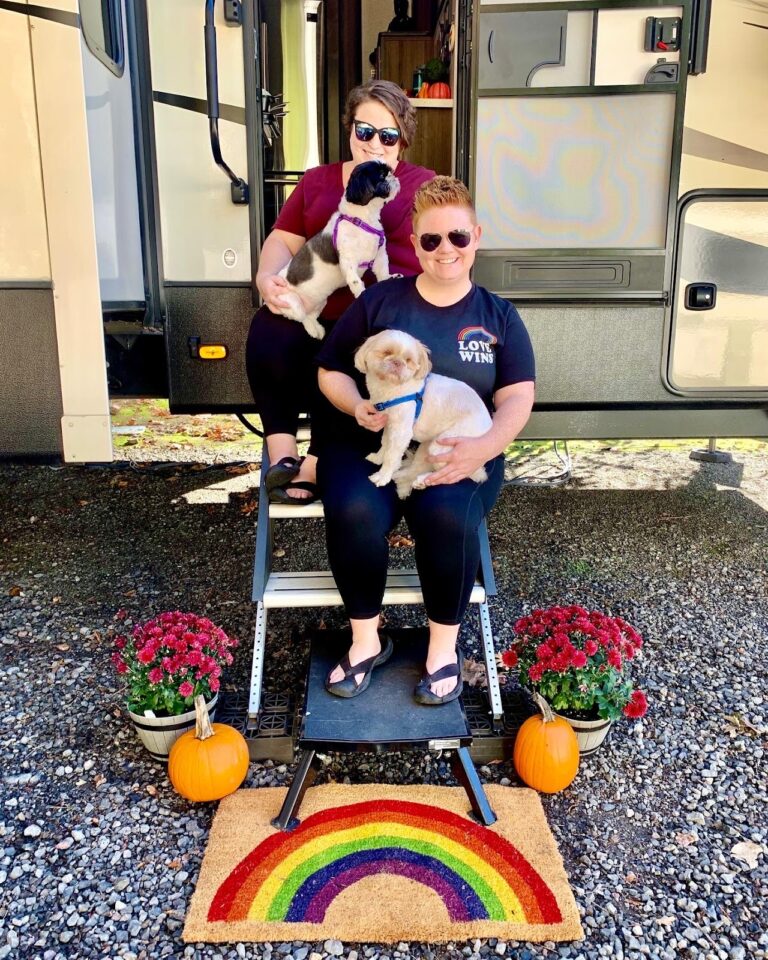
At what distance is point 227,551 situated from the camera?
4.00 m

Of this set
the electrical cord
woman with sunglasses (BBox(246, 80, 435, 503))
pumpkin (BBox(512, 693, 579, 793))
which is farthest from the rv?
the electrical cord

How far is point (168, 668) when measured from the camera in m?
2.25

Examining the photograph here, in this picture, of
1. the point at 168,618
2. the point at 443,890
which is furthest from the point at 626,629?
the point at 168,618

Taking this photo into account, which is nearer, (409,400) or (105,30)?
(409,400)

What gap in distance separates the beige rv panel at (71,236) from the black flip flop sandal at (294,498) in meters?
0.62

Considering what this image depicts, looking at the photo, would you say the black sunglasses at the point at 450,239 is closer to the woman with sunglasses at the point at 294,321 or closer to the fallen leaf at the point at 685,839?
the woman with sunglasses at the point at 294,321

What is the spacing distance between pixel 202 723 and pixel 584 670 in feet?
3.46

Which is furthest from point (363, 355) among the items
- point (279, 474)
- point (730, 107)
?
point (730, 107)

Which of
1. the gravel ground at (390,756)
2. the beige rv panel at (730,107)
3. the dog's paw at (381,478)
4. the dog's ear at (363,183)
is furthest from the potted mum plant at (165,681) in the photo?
the beige rv panel at (730,107)

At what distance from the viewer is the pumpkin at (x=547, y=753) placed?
218 cm

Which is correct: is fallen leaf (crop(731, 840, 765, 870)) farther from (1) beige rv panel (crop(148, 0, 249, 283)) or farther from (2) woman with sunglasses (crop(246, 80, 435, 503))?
(1) beige rv panel (crop(148, 0, 249, 283))

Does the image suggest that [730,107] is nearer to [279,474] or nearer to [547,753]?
→ [279,474]

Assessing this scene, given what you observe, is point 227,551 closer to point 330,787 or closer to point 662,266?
point 330,787

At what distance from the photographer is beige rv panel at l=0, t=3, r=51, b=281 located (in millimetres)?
2543
